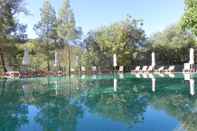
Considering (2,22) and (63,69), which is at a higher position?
(2,22)

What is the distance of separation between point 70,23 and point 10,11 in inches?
271

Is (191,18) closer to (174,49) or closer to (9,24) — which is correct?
(9,24)

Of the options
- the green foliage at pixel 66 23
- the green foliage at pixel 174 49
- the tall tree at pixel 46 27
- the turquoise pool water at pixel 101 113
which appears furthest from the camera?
the green foliage at pixel 174 49

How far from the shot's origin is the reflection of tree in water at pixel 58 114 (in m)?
6.02

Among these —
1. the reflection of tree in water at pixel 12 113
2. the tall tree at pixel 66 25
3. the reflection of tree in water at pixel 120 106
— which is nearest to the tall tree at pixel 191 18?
the reflection of tree in water at pixel 120 106

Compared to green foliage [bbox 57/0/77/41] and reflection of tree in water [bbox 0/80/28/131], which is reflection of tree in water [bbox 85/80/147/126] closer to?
reflection of tree in water [bbox 0/80/28/131]

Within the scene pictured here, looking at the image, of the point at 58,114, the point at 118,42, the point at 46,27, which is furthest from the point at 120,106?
the point at 46,27

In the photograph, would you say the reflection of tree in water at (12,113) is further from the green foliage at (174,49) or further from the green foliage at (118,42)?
the green foliage at (174,49)

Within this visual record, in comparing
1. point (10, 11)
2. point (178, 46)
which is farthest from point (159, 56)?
point (10, 11)

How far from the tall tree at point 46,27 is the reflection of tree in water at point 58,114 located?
66.1 ft

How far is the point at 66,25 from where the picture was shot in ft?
99.8

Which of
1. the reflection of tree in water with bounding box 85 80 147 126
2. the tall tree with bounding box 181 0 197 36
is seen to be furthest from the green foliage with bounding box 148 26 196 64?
the tall tree with bounding box 181 0 197 36

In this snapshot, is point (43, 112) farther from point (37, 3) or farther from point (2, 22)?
point (37, 3)

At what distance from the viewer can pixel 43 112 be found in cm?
761
